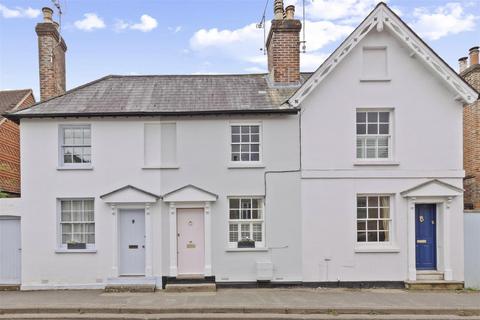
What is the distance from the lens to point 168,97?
1228 cm

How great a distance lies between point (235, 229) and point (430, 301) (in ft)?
19.7

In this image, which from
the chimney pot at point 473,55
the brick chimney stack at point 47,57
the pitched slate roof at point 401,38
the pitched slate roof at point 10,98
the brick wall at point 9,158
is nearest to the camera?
the pitched slate roof at point 401,38

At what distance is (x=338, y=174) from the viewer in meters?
11.3

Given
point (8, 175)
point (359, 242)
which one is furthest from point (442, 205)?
point (8, 175)

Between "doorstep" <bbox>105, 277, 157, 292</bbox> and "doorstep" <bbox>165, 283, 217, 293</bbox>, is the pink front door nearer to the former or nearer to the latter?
"doorstep" <bbox>165, 283, 217, 293</bbox>

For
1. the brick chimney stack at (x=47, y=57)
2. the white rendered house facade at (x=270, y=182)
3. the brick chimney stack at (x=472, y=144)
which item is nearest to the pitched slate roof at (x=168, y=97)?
the white rendered house facade at (x=270, y=182)

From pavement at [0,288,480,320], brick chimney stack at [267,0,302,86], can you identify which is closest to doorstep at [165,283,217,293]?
pavement at [0,288,480,320]

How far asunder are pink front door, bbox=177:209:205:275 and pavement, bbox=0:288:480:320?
43.2 inches

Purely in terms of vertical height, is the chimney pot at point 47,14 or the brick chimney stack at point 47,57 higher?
the chimney pot at point 47,14

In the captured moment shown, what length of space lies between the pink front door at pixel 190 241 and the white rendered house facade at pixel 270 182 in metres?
0.03

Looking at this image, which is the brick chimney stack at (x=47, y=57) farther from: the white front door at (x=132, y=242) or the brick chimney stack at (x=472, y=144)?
the brick chimney stack at (x=472, y=144)

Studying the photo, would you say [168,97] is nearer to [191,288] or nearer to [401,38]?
[191,288]

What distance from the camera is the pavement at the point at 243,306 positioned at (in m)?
8.86

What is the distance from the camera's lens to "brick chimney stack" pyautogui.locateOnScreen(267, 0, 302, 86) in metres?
12.6
